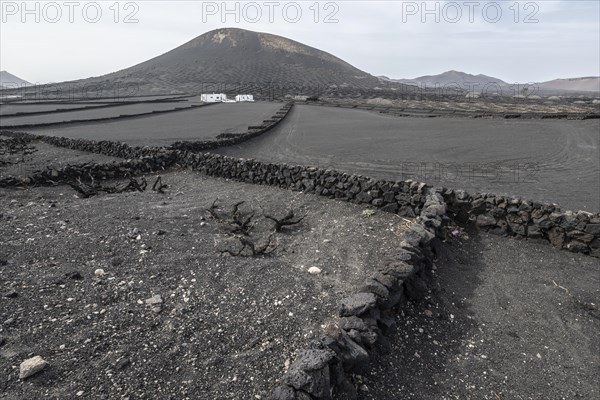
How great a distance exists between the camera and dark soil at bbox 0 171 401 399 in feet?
13.5

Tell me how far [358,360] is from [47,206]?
8.69 metres

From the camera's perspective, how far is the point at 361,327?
4.51 m

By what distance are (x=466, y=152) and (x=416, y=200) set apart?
30.5 ft

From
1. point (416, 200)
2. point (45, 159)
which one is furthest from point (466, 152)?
point (45, 159)

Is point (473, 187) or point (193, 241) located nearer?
point (193, 241)

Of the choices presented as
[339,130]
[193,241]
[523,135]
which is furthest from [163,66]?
[193,241]

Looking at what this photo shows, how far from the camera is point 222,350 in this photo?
15.0 feet

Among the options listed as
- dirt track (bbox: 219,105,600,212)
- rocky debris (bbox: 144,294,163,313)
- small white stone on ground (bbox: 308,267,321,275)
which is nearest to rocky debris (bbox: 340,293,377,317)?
small white stone on ground (bbox: 308,267,321,275)

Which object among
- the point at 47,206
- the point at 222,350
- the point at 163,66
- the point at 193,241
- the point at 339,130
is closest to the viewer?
the point at 222,350

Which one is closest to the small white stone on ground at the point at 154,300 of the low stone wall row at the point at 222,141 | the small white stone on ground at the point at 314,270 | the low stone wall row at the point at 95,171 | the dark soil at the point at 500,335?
the small white stone on ground at the point at 314,270

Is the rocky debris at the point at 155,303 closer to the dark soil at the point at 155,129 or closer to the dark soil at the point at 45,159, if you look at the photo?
the dark soil at the point at 45,159

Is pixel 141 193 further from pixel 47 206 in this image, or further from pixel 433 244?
pixel 433 244

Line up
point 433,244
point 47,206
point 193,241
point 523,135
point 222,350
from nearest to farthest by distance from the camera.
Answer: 1. point 222,350
2. point 433,244
3. point 193,241
4. point 47,206
5. point 523,135

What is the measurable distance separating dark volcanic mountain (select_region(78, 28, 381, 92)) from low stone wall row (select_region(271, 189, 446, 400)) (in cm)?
7941
